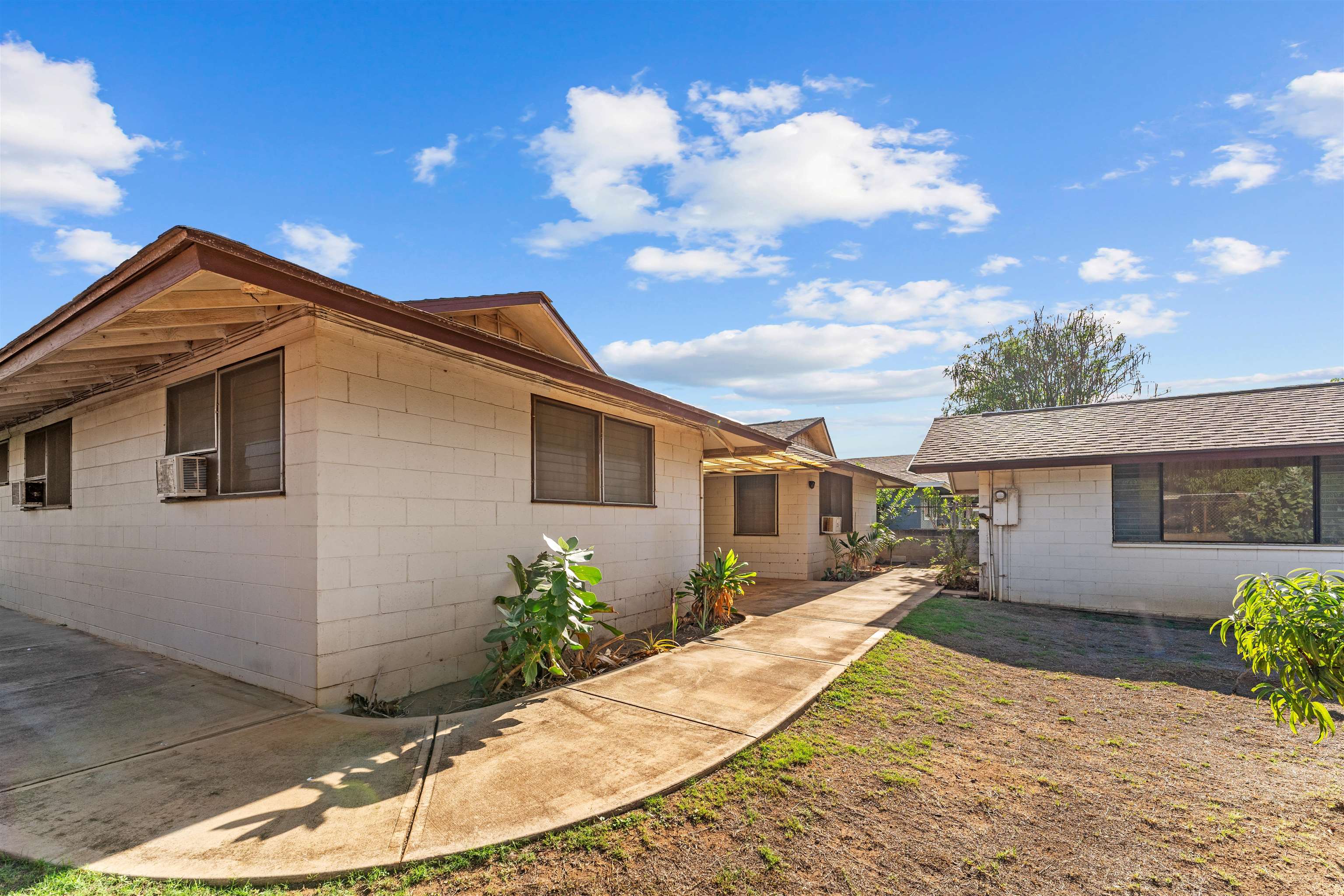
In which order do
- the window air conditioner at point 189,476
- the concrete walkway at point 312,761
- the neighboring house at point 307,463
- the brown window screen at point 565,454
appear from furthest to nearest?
the brown window screen at point 565,454 < the window air conditioner at point 189,476 < the neighboring house at point 307,463 < the concrete walkway at point 312,761

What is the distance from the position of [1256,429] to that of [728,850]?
35.5 feet

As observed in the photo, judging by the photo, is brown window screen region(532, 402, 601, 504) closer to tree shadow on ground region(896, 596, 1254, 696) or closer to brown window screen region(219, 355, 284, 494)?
brown window screen region(219, 355, 284, 494)

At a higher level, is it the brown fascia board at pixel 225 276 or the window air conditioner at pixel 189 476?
the brown fascia board at pixel 225 276

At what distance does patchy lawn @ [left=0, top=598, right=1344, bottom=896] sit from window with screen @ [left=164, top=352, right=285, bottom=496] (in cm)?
275

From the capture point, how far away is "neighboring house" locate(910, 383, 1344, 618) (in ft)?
28.0

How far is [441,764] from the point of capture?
10.7ft

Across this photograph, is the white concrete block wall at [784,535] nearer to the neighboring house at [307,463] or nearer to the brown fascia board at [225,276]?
the neighboring house at [307,463]

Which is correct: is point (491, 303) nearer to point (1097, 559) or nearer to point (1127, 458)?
point (1127, 458)

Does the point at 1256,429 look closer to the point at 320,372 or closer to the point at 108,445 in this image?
the point at 320,372

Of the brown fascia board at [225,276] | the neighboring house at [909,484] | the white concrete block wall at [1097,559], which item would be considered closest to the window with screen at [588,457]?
the brown fascia board at [225,276]

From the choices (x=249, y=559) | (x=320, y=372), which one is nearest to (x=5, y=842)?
(x=249, y=559)

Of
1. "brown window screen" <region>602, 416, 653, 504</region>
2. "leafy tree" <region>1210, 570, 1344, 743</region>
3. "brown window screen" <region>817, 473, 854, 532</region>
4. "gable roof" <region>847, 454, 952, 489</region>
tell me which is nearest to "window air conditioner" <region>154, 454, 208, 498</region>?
"brown window screen" <region>602, 416, 653, 504</region>

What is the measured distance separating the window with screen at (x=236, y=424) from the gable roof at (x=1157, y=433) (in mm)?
9764

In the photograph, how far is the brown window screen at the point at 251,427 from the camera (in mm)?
4445
